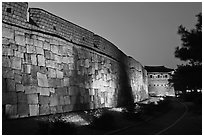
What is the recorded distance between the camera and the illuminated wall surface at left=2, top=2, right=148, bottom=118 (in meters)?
7.84

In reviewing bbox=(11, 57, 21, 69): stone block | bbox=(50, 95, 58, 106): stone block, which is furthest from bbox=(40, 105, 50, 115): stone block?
bbox=(11, 57, 21, 69): stone block

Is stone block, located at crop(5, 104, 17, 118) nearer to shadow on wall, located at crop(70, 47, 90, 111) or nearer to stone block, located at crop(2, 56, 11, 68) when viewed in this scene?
stone block, located at crop(2, 56, 11, 68)

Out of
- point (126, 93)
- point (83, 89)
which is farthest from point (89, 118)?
point (126, 93)

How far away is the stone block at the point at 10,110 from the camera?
284 inches

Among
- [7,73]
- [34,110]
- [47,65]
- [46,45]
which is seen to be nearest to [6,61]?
[7,73]

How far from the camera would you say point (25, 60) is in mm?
8391

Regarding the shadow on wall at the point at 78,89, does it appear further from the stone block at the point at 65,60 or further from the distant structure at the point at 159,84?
the distant structure at the point at 159,84

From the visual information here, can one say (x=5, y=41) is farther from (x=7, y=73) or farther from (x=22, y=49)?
(x=7, y=73)

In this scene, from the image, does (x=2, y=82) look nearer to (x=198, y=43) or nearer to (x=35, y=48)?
(x=35, y=48)

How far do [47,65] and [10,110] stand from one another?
8.96ft

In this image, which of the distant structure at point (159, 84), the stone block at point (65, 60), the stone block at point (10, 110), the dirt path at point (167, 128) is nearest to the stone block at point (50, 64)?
the stone block at point (65, 60)

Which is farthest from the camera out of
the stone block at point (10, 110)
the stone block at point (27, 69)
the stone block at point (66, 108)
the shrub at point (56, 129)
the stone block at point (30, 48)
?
the stone block at point (66, 108)

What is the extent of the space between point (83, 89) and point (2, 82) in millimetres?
4814

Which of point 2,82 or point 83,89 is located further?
point 83,89
